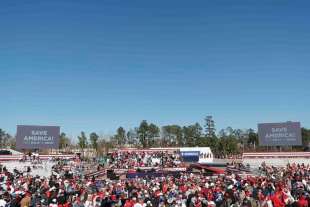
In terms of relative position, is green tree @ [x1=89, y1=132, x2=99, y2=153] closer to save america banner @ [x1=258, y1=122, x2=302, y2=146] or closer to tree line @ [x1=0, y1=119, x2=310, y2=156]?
tree line @ [x1=0, y1=119, x2=310, y2=156]

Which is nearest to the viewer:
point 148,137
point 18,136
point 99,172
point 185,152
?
point 99,172

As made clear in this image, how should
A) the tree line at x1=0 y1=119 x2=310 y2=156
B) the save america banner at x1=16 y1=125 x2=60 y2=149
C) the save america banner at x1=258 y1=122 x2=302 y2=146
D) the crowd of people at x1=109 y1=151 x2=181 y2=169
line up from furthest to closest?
the tree line at x1=0 y1=119 x2=310 y2=156
the save america banner at x1=258 y1=122 x2=302 y2=146
the save america banner at x1=16 y1=125 x2=60 y2=149
the crowd of people at x1=109 y1=151 x2=181 y2=169

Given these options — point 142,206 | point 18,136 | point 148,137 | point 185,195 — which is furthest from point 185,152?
point 148,137

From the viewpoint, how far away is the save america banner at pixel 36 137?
1893 inches

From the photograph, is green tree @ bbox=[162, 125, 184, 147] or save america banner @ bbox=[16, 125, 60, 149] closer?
save america banner @ bbox=[16, 125, 60, 149]

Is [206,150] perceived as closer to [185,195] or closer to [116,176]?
[116,176]

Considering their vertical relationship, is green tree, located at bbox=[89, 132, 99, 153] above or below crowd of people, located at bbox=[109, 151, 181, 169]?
above

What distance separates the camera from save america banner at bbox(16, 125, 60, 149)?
48.1 m

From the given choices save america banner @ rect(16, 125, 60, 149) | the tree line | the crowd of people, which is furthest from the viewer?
the tree line

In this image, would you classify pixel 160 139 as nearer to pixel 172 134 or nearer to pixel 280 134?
pixel 172 134

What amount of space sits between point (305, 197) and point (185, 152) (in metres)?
40.5

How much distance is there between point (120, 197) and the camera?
18359 millimetres

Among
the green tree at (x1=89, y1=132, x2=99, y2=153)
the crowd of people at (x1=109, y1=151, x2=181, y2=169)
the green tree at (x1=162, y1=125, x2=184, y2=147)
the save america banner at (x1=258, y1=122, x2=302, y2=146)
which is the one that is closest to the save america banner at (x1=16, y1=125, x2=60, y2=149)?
the crowd of people at (x1=109, y1=151, x2=181, y2=169)

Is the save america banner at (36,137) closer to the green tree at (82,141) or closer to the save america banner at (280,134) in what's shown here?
the save america banner at (280,134)
